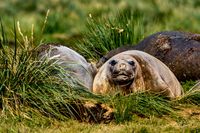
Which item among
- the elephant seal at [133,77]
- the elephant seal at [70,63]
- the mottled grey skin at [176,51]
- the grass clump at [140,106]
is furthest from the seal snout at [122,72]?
the mottled grey skin at [176,51]

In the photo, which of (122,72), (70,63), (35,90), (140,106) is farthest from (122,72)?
(35,90)

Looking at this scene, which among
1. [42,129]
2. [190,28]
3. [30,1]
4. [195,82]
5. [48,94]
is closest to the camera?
[42,129]

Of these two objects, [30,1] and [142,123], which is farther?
[30,1]

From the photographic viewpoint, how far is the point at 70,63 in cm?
1048

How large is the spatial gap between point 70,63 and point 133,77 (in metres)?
0.88

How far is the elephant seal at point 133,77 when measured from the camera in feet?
33.4

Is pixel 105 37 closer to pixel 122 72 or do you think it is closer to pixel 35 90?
pixel 122 72

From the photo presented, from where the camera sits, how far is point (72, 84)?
10.0 metres

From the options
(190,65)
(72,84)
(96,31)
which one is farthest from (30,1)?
(72,84)

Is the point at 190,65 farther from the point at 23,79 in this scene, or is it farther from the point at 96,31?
the point at 23,79

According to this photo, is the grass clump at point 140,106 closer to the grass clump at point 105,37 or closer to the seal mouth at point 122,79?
the seal mouth at point 122,79

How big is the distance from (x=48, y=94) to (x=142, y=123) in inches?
49.1

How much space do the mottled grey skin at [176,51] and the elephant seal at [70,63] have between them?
52.0 inches

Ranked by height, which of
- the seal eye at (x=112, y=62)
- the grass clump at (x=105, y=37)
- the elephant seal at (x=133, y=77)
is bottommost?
the grass clump at (x=105, y=37)
